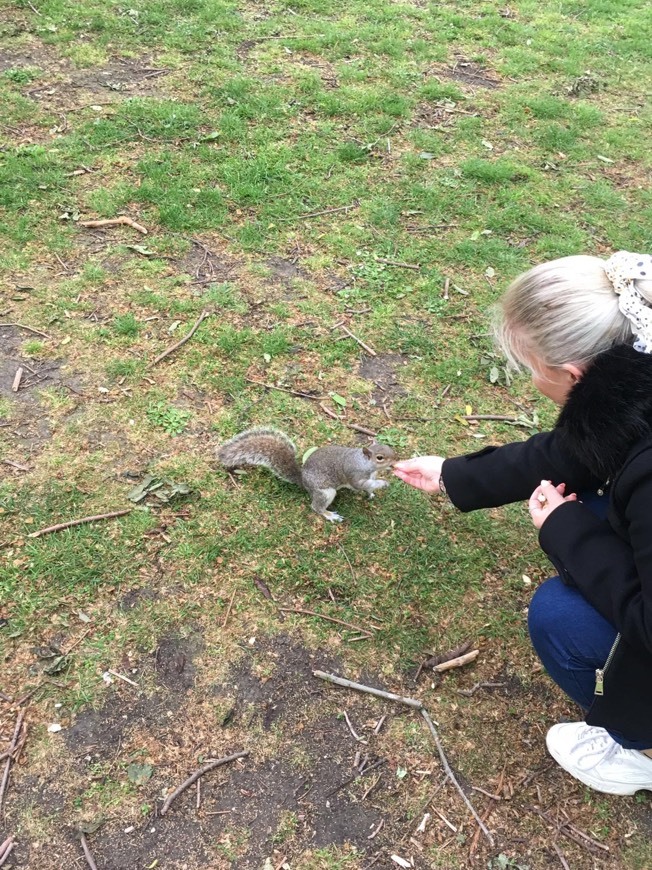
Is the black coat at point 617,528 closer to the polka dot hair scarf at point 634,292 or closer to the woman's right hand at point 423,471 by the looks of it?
the polka dot hair scarf at point 634,292

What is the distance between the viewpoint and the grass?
2.26 metres

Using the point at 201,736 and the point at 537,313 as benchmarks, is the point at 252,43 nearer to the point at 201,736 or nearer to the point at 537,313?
the point at 537,313

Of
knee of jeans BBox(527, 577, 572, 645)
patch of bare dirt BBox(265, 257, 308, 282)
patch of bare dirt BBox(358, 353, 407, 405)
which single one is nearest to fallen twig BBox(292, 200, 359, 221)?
patch of bare dirt BBox(265, 257, 308, 282)

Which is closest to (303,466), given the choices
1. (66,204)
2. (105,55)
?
(66,204)

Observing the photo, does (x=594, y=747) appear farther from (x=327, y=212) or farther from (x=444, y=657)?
(x=327, y=212)

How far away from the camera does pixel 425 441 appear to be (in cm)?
295

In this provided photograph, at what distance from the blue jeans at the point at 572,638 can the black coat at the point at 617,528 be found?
60mm

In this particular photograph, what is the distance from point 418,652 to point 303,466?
80 centimetres

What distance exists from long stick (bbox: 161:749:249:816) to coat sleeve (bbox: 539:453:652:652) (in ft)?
3.59

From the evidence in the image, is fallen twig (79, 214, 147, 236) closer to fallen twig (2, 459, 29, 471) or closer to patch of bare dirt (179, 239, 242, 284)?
patch of bare dirt (179, 239, 242, 284)

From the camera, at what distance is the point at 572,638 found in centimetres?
178

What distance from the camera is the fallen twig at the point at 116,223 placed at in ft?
12.4

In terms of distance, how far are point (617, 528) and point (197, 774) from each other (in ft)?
4.46

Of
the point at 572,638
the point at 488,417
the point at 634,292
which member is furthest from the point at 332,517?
the point at 634,292
